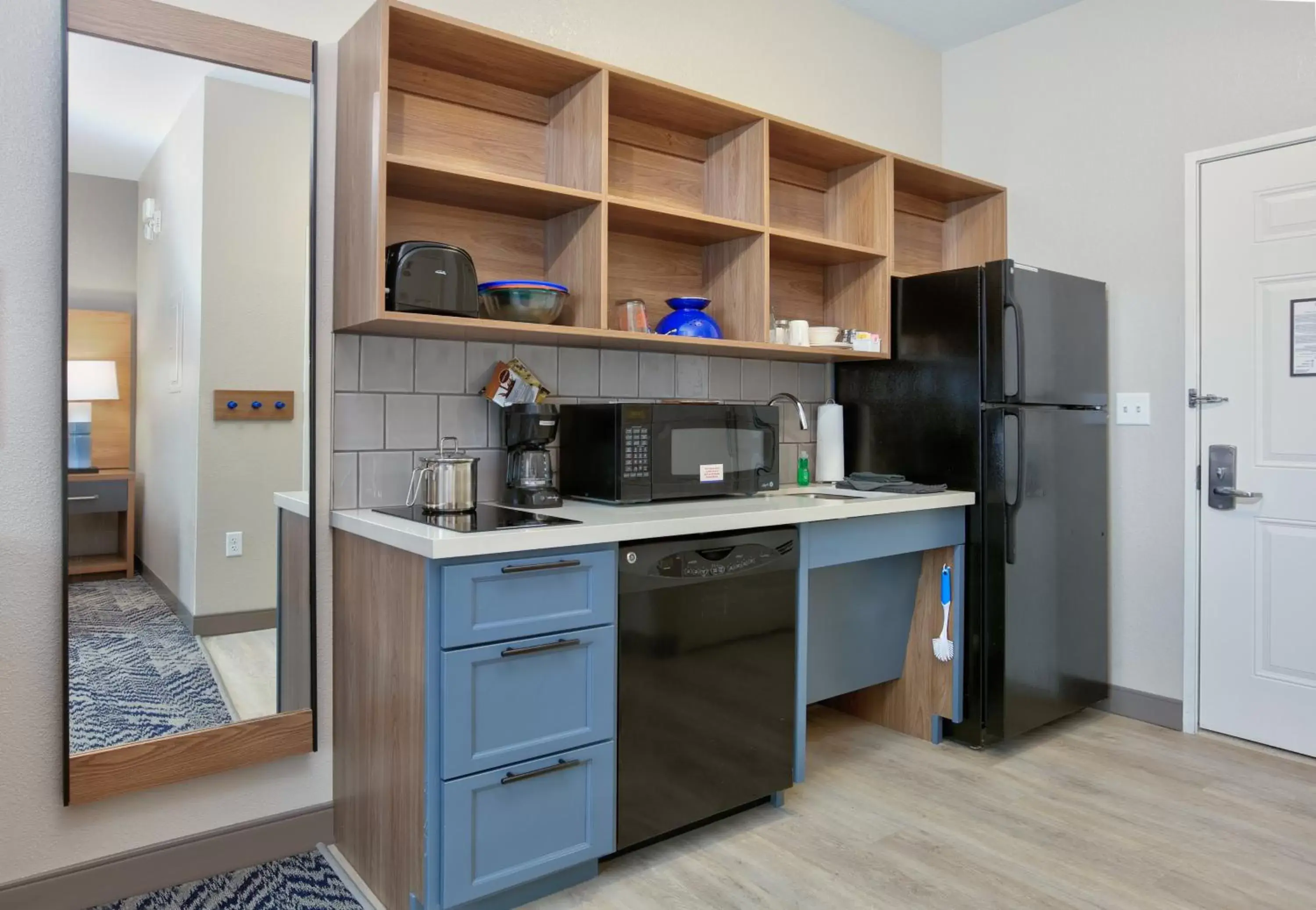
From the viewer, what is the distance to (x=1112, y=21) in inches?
126

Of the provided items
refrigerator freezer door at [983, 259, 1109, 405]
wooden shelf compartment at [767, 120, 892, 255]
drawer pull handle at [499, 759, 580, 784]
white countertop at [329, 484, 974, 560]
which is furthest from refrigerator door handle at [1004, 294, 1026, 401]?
drawer pull handle at [499, 759, 580, 784]

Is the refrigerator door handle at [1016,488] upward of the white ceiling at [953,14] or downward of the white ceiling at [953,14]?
downward

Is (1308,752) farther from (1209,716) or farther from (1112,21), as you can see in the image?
(1112,21)

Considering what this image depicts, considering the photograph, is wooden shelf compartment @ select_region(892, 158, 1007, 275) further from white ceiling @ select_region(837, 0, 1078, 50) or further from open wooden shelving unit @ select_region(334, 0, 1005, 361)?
white ceiling @ select_region(837, 0, 1078, 50)

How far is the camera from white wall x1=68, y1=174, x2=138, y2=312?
A: 184cm

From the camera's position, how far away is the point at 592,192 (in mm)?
2293

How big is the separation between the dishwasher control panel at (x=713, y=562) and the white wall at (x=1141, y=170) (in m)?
1.74

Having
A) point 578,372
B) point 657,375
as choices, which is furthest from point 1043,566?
point 578,372

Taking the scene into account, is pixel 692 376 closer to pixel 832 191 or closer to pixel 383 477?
pixel 832 191

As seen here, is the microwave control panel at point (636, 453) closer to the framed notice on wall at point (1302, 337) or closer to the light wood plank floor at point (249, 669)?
the light wood plank floor at point (249, 669)

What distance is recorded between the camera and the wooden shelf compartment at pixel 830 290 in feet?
9.95

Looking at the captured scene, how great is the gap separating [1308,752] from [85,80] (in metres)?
3.86

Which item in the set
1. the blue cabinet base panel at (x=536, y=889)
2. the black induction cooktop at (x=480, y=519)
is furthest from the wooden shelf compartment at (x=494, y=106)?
the blue cabinet base panel at (x=536, y=889)

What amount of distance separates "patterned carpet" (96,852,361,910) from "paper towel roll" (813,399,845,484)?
6.68 ft
